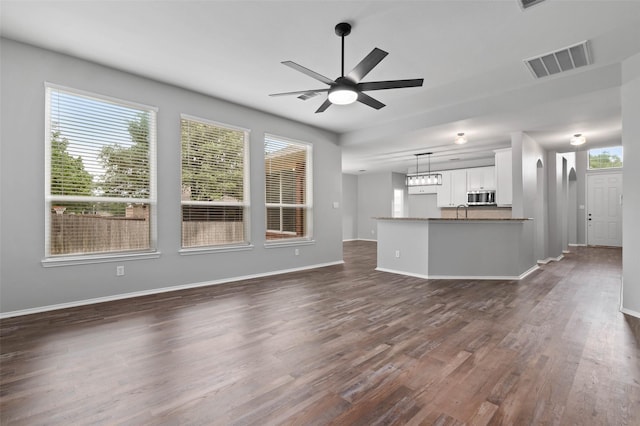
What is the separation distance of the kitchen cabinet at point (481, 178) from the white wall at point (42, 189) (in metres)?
5.71

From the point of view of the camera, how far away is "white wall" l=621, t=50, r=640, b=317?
3.29 m

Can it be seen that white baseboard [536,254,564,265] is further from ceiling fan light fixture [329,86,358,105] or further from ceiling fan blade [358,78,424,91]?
ceiling fan light fixture [329,86,358,105]

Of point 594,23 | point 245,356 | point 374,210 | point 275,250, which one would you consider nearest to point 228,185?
point 275,250

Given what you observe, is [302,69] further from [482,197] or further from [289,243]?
[482,197]

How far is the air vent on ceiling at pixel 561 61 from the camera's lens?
328cm

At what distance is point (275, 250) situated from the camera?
5598 mm

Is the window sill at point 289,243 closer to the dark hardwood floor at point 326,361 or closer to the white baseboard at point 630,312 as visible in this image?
the dark hardwood floor at point 326,361

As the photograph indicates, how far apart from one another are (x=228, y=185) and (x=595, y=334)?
4915 mm

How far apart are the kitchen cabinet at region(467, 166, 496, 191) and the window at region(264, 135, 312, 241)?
509 cm

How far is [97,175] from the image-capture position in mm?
3762

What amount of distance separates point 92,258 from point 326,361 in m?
3.21


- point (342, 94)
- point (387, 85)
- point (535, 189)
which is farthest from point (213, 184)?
point (535, 189)

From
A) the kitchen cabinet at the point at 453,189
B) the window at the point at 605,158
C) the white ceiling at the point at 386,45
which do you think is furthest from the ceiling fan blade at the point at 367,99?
the window at the point at 605,158

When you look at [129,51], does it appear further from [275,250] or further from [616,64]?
[616,64]
